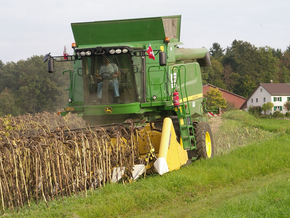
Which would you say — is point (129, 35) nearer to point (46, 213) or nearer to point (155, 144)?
point (155, 144)

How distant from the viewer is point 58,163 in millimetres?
6074

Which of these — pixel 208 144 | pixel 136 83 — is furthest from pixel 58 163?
pixel 208 144

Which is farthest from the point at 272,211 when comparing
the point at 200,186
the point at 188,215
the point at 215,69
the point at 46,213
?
the point at 215,69

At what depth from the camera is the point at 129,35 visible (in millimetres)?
8844

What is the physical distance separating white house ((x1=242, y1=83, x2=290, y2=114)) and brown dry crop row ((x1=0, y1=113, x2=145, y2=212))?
2469 inches

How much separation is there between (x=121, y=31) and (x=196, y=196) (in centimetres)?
443

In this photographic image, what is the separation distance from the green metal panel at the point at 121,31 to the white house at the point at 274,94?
60.7 m

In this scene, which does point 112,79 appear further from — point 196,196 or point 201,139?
point 196,196

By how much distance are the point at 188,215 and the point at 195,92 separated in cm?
555

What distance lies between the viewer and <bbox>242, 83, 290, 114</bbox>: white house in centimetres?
6575

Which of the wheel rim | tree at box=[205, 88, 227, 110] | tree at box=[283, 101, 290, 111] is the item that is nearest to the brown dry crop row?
the wheel rim

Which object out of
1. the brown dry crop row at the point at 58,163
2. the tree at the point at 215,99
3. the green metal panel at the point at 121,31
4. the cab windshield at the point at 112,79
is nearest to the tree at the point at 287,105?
the tree at the point at 215,99

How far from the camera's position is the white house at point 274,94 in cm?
6575

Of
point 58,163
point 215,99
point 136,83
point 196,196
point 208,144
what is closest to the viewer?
point 58,163
